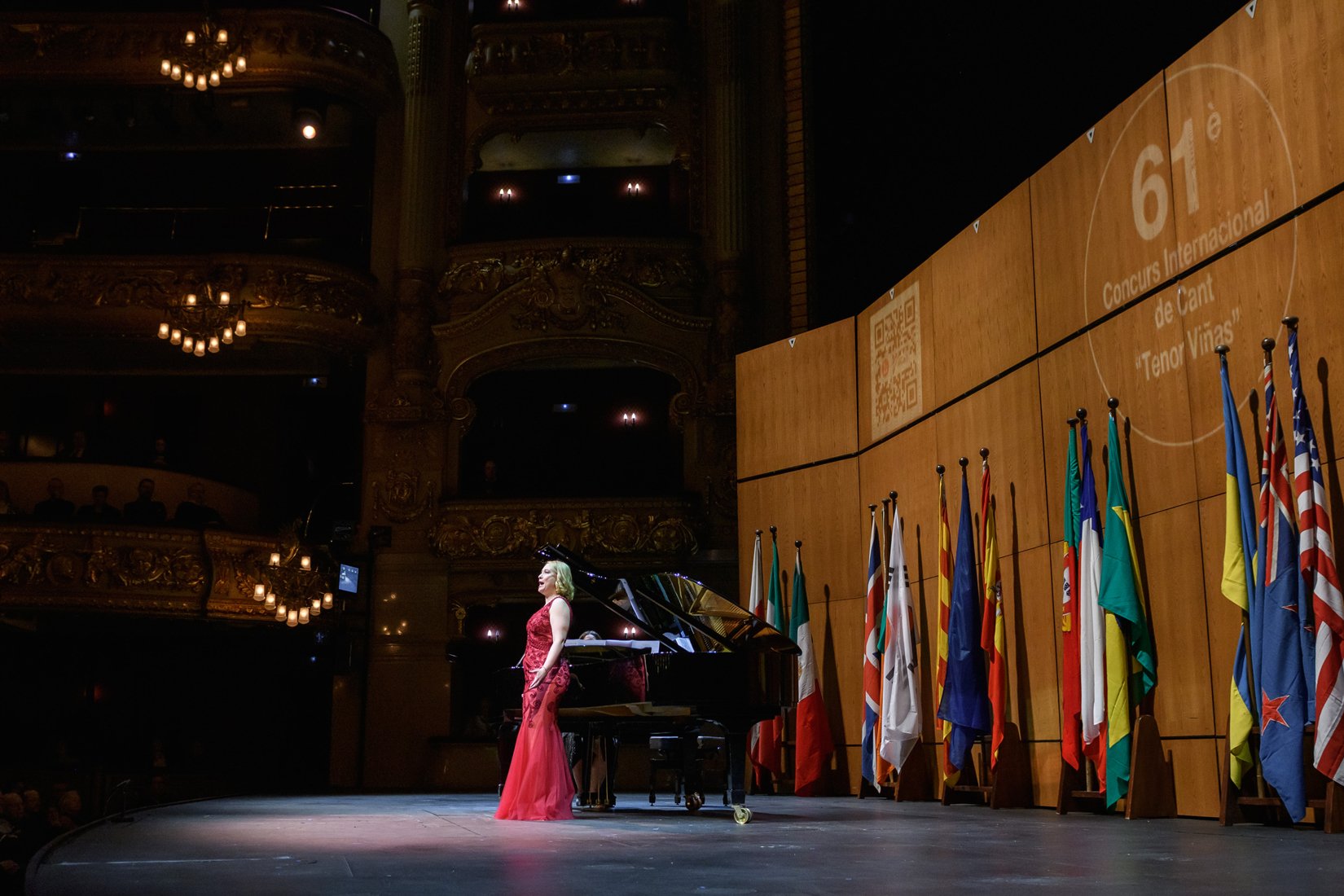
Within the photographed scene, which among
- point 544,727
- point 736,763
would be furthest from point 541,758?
point 736,763

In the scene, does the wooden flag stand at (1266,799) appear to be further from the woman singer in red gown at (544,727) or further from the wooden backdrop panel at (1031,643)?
the woman singer in red gown at (544,727)

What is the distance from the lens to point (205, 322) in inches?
558

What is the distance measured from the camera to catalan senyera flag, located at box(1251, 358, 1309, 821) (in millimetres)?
5145

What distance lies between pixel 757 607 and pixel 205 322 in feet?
25.3

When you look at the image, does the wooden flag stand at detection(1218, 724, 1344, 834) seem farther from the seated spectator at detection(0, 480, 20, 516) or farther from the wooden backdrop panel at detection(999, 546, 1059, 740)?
the seated spectator at detection(0, 480, 20, 516)

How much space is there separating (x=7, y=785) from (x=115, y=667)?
260 centimetres

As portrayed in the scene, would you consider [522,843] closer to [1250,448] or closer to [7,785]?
[1250,448]

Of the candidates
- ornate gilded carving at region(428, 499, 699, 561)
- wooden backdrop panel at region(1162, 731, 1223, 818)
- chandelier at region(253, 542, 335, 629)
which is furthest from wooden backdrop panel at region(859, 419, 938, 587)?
chandelier at region(253, 542, 335, 629)

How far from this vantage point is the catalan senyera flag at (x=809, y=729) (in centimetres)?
916

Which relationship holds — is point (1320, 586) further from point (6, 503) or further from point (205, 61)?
point (205, 61)

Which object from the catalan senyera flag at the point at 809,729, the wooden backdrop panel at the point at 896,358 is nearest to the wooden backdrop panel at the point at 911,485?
the wooden backdrop panel at the point at 896,358

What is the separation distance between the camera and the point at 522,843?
451cm

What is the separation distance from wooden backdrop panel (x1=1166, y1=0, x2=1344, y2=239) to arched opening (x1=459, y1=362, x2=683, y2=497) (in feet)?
30.2

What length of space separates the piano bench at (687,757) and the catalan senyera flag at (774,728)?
1.56 m
